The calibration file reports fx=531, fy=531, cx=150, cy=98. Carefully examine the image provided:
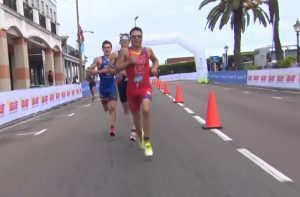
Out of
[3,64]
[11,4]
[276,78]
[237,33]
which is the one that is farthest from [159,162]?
[237,33]

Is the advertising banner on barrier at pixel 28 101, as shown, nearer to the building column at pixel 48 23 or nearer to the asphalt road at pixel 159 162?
the asphalt road at pixel 159 162

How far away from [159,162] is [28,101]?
14.2m

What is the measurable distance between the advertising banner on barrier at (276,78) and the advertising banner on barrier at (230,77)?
7.53 ft

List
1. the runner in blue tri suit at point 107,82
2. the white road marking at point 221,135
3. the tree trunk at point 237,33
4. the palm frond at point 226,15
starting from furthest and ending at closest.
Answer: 1. the tree trunk at point 237,33
2. the palm frond at point 226,15
3. the runner in blue tri suit at point 107,82
4. the white road marking at point 221,135

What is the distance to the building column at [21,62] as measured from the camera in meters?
33.2

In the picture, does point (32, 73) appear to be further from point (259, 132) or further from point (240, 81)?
point (259, 132)

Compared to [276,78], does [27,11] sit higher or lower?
higher

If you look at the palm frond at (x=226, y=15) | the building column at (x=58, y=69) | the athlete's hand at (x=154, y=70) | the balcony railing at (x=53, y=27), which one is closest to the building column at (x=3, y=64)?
the balcony railing at (x=53, y=27)

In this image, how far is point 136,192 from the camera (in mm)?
6250

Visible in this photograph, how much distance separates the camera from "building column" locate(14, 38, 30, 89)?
3319 centimetres

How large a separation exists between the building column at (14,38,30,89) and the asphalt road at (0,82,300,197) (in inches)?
812

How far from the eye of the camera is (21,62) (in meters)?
33.3

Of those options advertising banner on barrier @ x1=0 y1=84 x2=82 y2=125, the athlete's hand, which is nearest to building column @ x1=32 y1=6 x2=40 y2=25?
advertising banner on barrier @ x1=0 y1=84 x2=82 y2=125

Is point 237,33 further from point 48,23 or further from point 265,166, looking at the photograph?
point 265,166
